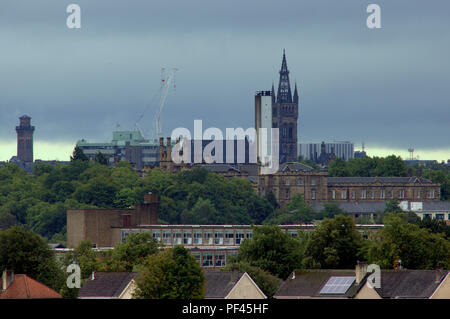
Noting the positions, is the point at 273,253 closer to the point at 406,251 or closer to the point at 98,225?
the point at 406,251

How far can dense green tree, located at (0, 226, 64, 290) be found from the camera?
95938 millimetres

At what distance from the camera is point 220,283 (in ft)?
254

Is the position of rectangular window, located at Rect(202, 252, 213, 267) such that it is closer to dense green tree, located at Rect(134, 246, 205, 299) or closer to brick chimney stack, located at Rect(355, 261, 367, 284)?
dense green tree, located at Rect(134, 246, 205, 299)

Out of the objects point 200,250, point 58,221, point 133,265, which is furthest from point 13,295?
point 58,221

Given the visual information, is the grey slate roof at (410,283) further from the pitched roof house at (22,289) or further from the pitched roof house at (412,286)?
the pitched roof house at (22,289)

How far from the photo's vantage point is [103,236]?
149 metres

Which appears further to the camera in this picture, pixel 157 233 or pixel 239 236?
pixel 239 236

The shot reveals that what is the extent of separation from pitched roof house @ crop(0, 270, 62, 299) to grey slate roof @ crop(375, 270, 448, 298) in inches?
646

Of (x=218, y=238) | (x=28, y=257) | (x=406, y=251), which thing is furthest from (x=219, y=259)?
(x=406, y=251)

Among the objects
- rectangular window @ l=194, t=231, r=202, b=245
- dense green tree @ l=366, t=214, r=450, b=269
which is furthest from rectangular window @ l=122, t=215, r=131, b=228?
dense green tree @ l=366, t=214, r=450, b=269

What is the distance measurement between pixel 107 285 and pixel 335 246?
1072 inches

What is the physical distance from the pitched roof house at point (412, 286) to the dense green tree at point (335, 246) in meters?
28.0
